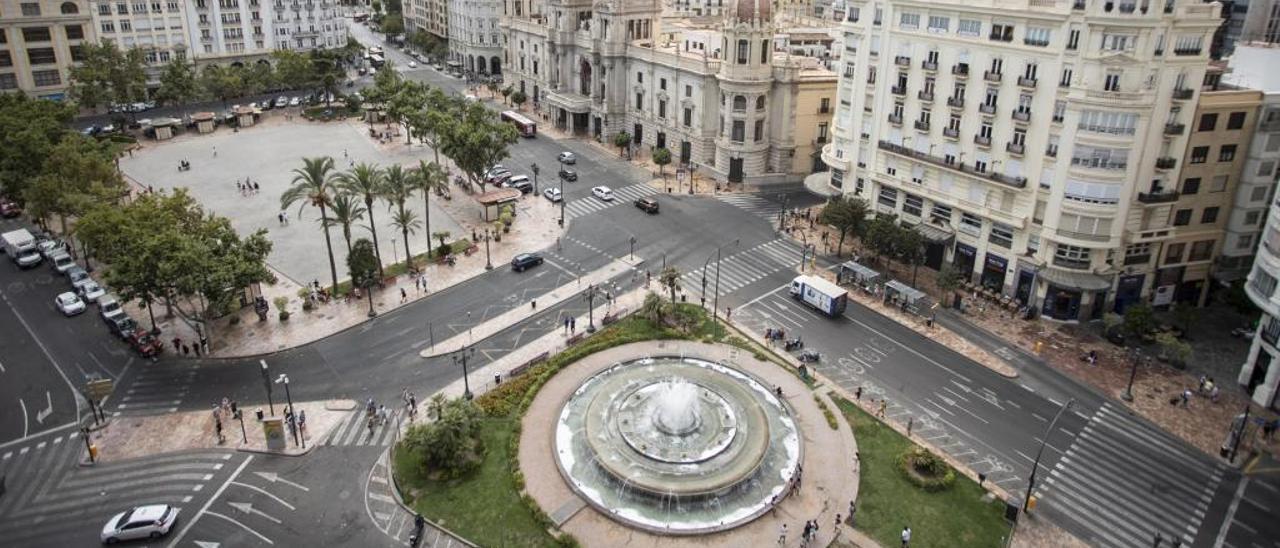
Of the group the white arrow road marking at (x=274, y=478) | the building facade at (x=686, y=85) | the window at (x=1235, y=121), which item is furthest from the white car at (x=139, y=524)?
the window at (x=1235, y=121)

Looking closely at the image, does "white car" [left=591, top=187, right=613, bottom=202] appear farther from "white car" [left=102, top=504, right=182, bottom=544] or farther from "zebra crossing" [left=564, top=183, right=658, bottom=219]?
"white car" [left=102, top=504, right=182, bottom=544]

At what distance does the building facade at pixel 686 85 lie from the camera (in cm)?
11131

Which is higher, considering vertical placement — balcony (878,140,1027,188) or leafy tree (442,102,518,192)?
balcony (878,140,1027,188)

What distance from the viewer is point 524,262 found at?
89.4 meters

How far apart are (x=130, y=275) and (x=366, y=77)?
138237 millimetres

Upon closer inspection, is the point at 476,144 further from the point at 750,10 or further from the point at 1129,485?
the point at 1129,485

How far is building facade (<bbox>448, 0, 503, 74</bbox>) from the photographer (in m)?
188

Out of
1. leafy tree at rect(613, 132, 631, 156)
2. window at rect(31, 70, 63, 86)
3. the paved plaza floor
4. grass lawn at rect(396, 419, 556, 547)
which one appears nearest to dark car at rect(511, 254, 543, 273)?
the paved plaza floor

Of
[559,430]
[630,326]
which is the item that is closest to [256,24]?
[630,326]

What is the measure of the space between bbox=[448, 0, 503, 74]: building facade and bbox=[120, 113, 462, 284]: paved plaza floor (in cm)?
4722

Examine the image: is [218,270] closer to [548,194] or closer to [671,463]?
[671,463]

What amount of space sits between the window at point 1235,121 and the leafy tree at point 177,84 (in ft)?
518

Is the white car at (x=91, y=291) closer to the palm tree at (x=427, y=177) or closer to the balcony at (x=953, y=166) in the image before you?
the palm tree at (x=427, y=177)

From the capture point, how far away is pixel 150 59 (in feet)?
524
